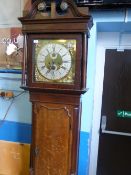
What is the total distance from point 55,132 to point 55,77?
0.39 m

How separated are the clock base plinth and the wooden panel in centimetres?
48

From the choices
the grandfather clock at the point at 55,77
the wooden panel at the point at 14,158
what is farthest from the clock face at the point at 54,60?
the wooden panel at the point at 14,158

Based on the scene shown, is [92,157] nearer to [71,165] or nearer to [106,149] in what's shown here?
[106,149]

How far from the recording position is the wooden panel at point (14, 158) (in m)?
2.05

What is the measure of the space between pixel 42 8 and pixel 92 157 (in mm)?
1437

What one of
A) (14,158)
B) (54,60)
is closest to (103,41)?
(54,60)

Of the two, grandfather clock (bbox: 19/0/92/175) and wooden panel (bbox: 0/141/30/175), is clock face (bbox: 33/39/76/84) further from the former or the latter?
wooden panel (bbox: 0/141/30/175)

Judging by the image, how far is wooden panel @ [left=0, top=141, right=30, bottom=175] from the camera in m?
2.05

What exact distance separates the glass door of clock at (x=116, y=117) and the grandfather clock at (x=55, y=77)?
0.58 meters

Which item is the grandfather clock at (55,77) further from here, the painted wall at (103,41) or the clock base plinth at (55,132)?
the painted wall at (103,41)

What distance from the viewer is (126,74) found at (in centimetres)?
195

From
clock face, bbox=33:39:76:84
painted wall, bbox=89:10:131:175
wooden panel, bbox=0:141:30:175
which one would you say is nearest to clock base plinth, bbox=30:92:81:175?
clock face, bbox=33:39:76:84

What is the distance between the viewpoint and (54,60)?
150cm

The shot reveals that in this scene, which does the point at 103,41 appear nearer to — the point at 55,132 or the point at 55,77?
the point at 55,77
